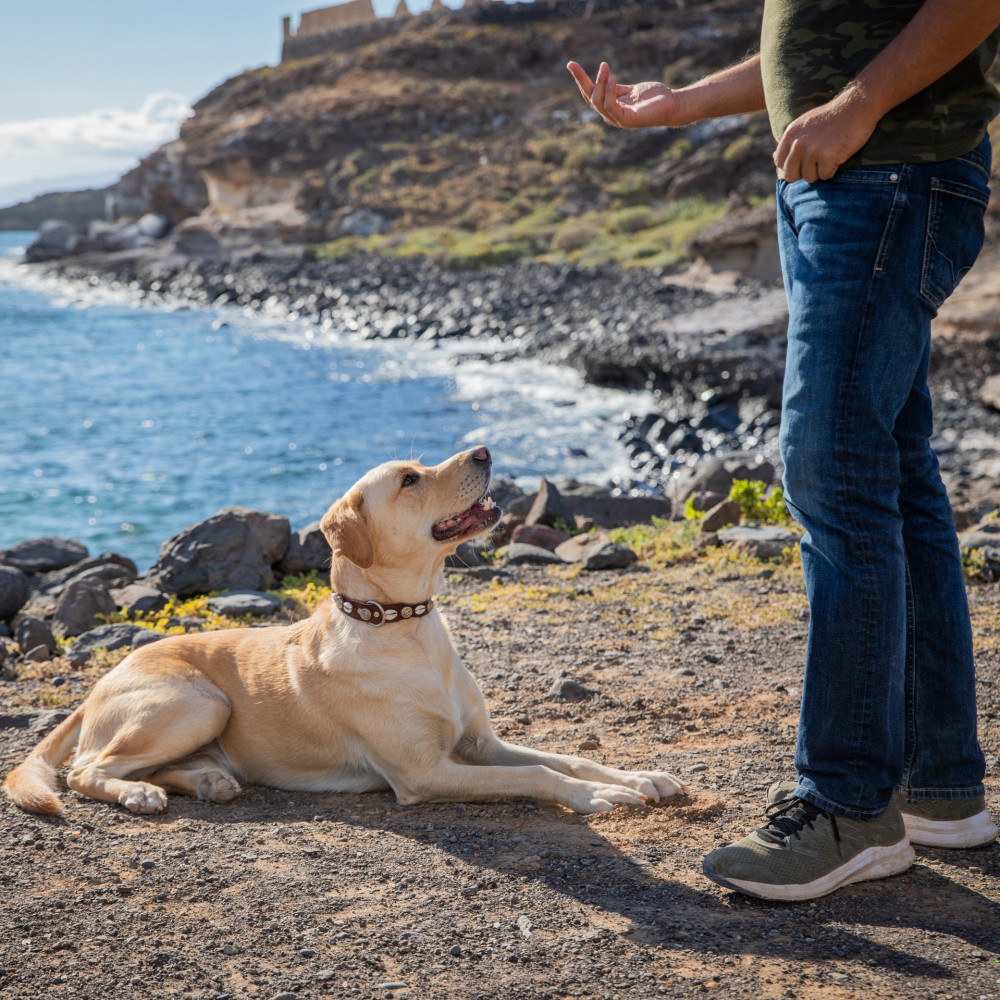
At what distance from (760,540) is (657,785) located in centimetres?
397

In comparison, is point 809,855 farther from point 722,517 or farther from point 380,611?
point 722,517

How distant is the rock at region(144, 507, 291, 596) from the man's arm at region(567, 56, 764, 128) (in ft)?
17.5

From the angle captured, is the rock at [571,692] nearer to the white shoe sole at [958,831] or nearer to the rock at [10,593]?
the white shoe sole at [958,831]

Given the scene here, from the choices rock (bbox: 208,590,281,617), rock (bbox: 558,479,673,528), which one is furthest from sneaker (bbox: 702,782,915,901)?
rock (bbox: 558,479,673,528)

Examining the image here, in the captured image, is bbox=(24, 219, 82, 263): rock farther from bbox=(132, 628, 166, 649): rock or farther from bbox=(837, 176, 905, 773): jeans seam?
bbox=(837, 176, 905, 773): jeans seam

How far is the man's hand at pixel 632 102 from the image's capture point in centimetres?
364

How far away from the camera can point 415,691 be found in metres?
3.86

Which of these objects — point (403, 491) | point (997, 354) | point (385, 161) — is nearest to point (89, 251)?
point (385, 161)

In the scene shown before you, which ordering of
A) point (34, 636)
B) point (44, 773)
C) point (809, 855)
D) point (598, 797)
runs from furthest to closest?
point (34, 636)
point (44, 773)
point (598, 797)
point (809, 855)

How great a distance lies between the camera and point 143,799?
3805 millimetres

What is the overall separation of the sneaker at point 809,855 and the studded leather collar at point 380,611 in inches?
59.7

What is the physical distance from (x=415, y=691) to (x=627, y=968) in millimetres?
1505

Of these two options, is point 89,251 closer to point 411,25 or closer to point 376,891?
point 411,25

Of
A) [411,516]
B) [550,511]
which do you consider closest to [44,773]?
[411,516]
